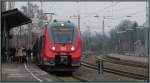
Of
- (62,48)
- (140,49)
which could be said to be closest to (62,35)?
(62,48)

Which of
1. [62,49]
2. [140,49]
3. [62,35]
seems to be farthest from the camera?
[140,49]

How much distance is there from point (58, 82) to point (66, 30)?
6.59 metres

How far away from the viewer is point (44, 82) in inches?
659

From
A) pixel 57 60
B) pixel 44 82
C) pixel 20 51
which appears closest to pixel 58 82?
pixel 44 82

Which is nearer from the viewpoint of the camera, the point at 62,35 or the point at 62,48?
the point at 62,48

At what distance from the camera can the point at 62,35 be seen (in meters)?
23.2

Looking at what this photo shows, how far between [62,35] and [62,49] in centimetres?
90

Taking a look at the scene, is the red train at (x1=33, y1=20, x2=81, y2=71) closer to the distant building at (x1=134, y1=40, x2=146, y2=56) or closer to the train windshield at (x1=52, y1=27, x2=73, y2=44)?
the train windshield at (x1=52, y1=27, x2=73, y2=44)

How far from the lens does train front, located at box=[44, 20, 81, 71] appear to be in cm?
2262

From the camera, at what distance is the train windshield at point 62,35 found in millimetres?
23078

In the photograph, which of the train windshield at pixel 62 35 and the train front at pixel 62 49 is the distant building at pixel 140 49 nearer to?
the train windshield at pixel 62 35

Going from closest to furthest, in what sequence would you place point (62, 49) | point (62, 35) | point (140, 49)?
point (62, 49) → point (62, 35) → point (140, 49)

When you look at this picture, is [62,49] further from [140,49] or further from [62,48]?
[140,49]

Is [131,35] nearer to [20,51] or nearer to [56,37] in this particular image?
[20,51]
